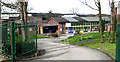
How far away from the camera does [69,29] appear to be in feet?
123

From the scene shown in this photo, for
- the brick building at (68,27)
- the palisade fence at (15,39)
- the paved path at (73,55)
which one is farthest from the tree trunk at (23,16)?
the brick building at (68,27)

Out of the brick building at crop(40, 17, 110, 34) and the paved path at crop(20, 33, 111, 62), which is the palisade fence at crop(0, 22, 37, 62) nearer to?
A: the paved path at crop(20, 33, 111, 62)

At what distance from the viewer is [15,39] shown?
7543 millimetres

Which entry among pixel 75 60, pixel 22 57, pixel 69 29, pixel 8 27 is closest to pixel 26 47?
pixel 22 57

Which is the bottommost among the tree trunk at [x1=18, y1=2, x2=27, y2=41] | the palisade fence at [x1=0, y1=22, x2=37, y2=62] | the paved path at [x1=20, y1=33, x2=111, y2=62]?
the paved path at [x1=20, y1=33, x2=111, y2=62]

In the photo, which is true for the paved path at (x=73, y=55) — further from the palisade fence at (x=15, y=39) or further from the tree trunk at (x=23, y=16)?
→ the tree trunk at (x=23, y=16)

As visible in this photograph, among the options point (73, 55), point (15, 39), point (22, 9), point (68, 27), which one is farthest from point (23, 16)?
point (68, 27)

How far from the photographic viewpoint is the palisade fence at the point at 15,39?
275 inches

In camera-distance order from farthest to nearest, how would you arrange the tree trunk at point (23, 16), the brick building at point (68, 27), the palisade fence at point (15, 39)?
1. the brick building at point (68, 27)
2. the tree trunk at point (23, 16)
3. the palisade fence at point (15, 39)

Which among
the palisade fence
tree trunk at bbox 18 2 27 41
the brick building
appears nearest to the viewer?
the palisade fence

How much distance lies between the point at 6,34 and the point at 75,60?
14.2 feet

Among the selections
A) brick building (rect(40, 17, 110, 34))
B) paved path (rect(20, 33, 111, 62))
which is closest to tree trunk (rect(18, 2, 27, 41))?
paved path (rect(20, 33, 111, 62))

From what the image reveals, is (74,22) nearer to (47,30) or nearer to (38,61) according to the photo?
(47,30)

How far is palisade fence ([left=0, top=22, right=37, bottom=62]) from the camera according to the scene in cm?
697
